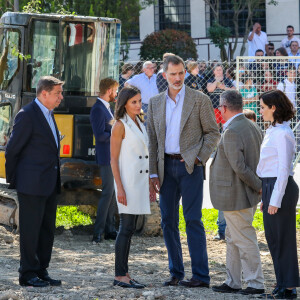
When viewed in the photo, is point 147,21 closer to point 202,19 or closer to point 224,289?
point 202,19

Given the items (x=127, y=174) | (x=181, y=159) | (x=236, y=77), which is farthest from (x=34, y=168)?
(x=236, y=77)

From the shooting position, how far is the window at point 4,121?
11.0 m

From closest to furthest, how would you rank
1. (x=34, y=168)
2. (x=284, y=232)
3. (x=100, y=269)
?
(x=284, y=232), (x=34, y=168), (x=100, y=269)

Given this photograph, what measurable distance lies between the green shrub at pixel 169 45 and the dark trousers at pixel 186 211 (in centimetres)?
1735

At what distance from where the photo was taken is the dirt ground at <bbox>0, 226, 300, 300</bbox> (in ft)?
22.5

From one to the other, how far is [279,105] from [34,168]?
217 centimetres

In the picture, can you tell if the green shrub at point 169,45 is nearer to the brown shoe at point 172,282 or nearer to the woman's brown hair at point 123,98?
the woman's brown hair at point 123,98

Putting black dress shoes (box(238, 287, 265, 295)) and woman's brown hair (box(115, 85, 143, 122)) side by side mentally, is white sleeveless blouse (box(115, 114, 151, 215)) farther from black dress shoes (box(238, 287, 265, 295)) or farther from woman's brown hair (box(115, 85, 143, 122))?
black dress shoes (box(238, 287, 265, 295))

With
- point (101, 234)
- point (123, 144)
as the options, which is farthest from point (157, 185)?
point (101, 234)

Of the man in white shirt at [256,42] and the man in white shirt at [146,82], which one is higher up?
the man in white shirt at [256,42]

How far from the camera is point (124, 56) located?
78.8ft

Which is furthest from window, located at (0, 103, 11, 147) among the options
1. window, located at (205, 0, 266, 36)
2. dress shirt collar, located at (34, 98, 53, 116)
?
window, located at (205, 0, 266, 36)

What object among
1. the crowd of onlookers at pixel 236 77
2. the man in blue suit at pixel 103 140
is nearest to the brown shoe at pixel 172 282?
the man in blue suit at pixel 103 140

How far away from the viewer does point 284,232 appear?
22.2 ft
